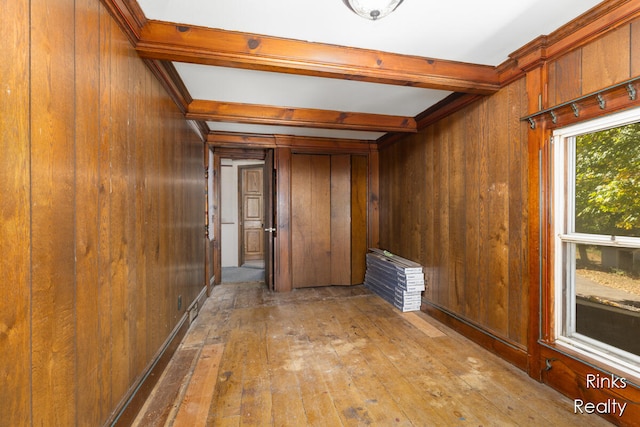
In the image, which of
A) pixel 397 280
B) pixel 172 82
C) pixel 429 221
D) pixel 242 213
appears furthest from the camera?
pixel 242 213

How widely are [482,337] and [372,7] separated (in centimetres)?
259

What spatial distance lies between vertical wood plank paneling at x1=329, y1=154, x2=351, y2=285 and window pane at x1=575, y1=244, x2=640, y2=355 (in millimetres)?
2908

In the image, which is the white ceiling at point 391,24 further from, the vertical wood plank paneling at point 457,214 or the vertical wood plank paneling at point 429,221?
the vertical wood plank paneling at point 429,221

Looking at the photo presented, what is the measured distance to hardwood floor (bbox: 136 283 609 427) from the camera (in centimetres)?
163

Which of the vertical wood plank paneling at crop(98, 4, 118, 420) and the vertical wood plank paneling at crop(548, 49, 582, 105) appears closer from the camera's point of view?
the vertical wood plank paneling at crop(98, 4, 118, 420)

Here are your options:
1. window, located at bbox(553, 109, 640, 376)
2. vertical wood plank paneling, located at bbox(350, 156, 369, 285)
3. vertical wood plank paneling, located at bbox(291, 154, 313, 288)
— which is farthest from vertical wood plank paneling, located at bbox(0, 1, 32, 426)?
vertical wood plank paneling, located at bbox(350, 156, 369, 285)

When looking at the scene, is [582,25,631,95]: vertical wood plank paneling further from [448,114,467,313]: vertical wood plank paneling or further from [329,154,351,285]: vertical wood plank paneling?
[329,154,351,285]: vertical wood plank paneling

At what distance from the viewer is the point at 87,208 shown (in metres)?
1.18

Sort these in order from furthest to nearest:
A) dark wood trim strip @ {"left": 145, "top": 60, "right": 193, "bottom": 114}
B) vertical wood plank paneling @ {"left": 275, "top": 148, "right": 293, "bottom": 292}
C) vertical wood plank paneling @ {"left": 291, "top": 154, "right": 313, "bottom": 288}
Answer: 1. vertical wood plank paneling @ {"left": 291, "top": 154, "right": 313, "bottom": 288}
2. vertical wood plank paneling @ {"left": 275, "top": 148, "right": 293, "bottom": 292}
3. dark wood trim strip @ {"left": 145, "top": 60, "right": 193, "bottom": 114}

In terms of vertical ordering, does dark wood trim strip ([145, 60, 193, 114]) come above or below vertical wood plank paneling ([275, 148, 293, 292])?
above

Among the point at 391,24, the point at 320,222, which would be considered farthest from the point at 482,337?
the point at 320,222

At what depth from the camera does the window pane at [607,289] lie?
67.2 inches

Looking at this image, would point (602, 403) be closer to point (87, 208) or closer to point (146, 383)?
point (146, 383)

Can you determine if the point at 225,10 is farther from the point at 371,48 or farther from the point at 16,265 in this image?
the point at 16,265
